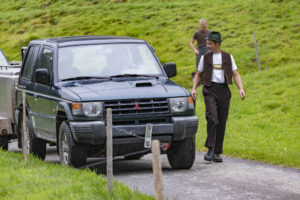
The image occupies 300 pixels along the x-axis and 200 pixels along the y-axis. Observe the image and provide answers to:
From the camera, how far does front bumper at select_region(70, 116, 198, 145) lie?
10484 millimetres

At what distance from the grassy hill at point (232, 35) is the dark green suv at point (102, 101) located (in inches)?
83.2

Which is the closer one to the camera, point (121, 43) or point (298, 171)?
point (298, 171)

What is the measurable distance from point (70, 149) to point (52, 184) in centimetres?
128

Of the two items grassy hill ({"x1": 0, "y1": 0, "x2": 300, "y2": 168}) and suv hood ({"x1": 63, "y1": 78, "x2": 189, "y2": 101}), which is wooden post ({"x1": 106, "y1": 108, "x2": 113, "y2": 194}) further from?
grassy hill ({"x1": 0, "y1": 0, "x2": 300, "y2": 168})

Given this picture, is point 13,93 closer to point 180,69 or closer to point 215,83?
point 215,83

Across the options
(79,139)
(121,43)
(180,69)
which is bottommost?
(180,69)

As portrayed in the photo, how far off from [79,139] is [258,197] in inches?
111

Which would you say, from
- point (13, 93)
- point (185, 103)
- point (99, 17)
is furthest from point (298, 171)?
point (99, 17)

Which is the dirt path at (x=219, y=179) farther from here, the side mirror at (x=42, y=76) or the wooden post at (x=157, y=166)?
the wooden post at (x=157, y=166)

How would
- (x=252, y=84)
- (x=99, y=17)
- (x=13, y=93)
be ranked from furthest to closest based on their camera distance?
1. (x=99, y=17)
2. (x=252, y=84)
3. (x=13, y=93)

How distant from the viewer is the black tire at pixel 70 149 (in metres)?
10.7

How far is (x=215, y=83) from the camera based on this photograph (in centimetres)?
1214

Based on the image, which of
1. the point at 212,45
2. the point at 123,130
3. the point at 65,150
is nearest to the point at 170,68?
the point at 212,45

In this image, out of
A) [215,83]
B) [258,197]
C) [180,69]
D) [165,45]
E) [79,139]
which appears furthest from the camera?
[165,45]
